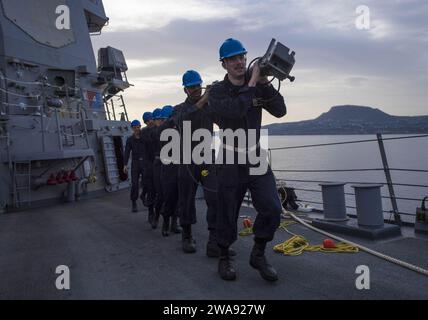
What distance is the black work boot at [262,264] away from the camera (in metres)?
3.20

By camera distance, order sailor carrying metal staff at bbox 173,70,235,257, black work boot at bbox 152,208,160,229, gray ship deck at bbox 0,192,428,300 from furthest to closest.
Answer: black work boot at bbox 152,208,160,229 → sailor carrying metal staff at bbox 173,70,235,257 → gray ship deck at bbox 0,192,428,300

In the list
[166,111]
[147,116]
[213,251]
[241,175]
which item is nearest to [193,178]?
[213,251]

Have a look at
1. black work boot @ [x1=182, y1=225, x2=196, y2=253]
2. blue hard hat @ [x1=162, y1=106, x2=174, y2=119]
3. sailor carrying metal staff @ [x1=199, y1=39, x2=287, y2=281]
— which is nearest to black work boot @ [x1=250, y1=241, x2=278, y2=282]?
sailor carrying metal staff @ [x1=199, y1=39, x2=287, y2=281]

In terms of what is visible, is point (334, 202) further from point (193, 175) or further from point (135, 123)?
point (135, 123)

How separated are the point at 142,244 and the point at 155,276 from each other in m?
1.44

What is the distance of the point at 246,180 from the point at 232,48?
1.06m

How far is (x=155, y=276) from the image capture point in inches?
138

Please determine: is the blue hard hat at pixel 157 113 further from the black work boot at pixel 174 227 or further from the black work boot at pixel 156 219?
the black work boot at pixel 174 227

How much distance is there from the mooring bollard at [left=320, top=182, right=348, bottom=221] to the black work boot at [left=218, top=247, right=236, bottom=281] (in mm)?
2141

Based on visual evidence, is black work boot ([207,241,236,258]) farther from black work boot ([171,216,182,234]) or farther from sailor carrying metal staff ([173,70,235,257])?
black work boot ([171,216,182,234])

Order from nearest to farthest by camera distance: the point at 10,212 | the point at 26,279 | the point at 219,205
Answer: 1. the point at 219,205
2. the point at 26,279
3. the point at 10,212

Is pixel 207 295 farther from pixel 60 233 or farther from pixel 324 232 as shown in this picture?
pixel 60 233

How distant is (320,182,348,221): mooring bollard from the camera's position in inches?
200

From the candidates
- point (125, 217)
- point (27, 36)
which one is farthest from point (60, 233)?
point (27, 36)
